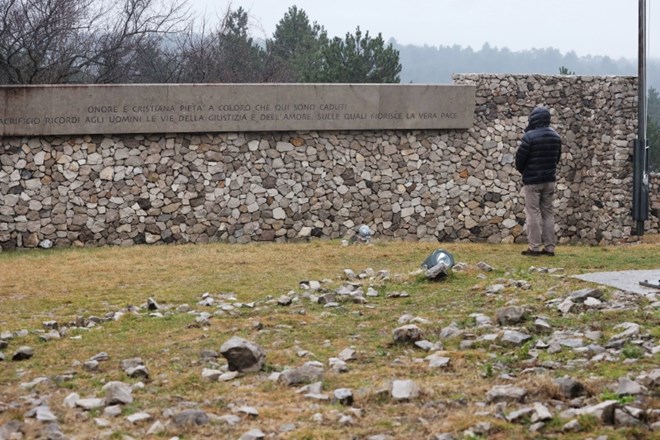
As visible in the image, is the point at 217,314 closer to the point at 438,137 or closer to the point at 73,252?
the point at 73,252

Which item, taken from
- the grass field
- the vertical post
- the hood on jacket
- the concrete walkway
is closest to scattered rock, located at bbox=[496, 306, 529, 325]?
the grass field

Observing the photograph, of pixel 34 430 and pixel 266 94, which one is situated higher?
pixel 266 94

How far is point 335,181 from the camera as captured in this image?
18.9 metres

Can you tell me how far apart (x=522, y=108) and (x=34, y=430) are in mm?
15412

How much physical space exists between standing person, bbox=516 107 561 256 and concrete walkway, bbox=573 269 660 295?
3981 mm

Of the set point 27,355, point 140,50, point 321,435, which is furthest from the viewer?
point 140,50

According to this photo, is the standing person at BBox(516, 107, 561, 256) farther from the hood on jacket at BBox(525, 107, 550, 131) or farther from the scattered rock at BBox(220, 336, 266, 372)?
the scattered rock at BBox(220, 336, 266, 372)

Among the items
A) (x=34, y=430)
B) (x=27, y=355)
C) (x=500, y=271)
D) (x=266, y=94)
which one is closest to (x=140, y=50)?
(x=266, y=94)

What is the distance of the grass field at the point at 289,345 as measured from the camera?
5.65 metres

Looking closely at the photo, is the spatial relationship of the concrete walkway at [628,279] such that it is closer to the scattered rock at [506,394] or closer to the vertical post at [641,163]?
the scattered rock at [506,394]

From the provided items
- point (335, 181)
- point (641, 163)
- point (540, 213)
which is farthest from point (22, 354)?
point (641, 163)

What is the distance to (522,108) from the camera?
65.1 ft

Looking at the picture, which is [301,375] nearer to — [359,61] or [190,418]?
[190,418]

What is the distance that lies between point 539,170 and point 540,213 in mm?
598
